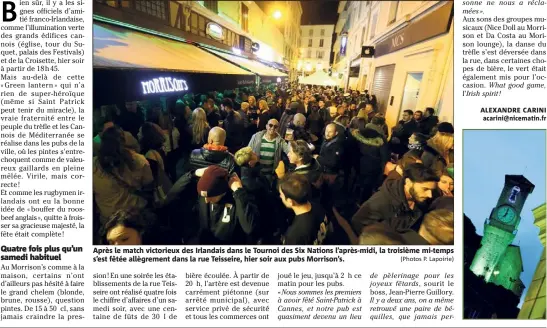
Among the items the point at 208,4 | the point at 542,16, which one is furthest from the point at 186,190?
the point at 208,4

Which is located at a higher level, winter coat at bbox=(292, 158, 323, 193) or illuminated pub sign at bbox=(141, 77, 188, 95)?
illuminated pub sign at bbox=(141, 77, 188, 95)

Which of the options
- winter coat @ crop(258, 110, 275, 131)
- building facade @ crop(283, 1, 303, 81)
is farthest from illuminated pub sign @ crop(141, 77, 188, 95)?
building facade @ crop(283, 1, 303, 81)

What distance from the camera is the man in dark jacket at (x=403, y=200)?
4.77 feet

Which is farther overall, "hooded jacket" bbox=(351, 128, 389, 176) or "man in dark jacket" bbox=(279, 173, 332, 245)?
"hooded jacket" bbox=(351, 128, 389, 176)

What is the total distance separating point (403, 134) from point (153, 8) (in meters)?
4.79

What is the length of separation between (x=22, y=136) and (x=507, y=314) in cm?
367

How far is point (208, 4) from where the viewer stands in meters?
5.96

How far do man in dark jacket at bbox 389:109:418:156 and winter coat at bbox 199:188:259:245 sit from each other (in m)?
2.33

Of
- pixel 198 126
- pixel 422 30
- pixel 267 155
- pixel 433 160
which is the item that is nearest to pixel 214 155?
pixel 267 155

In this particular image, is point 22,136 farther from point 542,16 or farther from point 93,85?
point 542,16

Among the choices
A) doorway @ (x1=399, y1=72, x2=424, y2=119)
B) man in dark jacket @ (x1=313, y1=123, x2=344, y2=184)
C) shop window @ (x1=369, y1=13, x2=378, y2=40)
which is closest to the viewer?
man in dark jacket @ (x1=313, y1=123, x2=344, y2=184)

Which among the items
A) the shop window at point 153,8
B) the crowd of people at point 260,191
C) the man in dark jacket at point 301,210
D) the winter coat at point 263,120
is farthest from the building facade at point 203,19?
the man in dark jacket at point 301,210

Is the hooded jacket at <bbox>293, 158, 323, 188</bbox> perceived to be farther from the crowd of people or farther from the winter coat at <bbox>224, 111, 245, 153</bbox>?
the winter coat at <bbox>224, 111, 245, 153</bbox>

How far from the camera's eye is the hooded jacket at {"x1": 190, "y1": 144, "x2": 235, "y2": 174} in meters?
1.76
